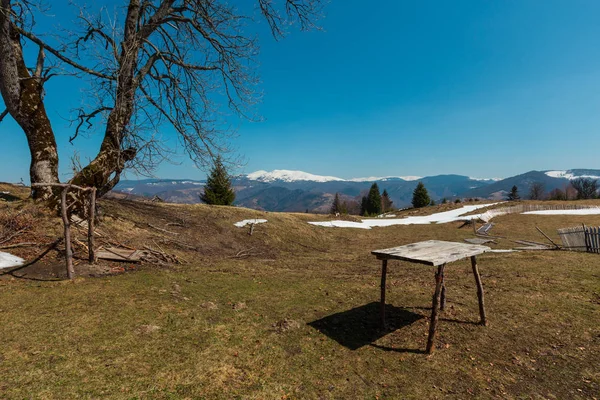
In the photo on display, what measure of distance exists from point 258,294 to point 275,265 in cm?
430

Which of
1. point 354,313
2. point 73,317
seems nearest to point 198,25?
point 73,317

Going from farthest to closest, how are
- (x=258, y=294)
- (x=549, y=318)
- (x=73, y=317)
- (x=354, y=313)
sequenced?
(x=258, y=294) < (x=354, y=313) < (x=549, y=318) < (x=73, y=317)

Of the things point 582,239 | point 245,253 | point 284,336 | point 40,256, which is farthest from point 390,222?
point 40,256

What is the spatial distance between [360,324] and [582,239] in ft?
54.3

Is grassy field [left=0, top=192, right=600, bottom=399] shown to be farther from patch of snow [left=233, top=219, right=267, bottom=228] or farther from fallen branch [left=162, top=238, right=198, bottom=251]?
patch of snow [left=233, top=219, right=267, bottom=228]

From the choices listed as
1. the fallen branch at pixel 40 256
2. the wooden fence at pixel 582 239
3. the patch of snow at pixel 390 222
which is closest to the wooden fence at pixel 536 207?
the patch of snow at pixel 390 222

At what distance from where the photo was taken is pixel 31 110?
34.9ft

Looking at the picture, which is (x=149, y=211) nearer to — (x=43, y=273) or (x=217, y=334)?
(x=43, y=273)

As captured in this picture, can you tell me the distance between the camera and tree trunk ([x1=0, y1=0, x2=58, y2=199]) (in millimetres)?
9953

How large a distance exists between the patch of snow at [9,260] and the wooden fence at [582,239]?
24.2 metres

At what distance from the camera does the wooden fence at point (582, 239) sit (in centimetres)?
1473

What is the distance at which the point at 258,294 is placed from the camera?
8430 millimetres

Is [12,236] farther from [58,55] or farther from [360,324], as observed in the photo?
[360,324]

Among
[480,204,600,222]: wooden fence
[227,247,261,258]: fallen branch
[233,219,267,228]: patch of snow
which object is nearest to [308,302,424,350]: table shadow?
[227,247,261,258]: fallen branch
